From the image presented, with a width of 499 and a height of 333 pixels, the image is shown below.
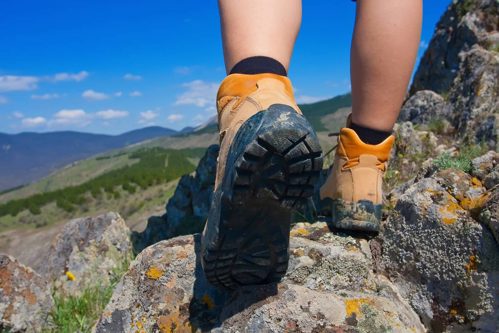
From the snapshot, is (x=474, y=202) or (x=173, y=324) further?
(x=474, y=202)

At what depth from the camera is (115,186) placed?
8338cm

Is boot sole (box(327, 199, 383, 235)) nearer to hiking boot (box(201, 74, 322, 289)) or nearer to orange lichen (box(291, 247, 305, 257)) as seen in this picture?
orange lichen (box(291, 247, 305, 257))

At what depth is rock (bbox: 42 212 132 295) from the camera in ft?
18.5

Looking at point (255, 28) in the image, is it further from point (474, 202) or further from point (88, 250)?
point (88, 250)

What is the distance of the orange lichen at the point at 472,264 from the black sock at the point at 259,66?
1375 millimetres

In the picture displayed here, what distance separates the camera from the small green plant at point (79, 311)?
11.7 feet

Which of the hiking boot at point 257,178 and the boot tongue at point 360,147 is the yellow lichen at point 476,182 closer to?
the boot tongue at point 360,147

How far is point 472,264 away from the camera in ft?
7.52

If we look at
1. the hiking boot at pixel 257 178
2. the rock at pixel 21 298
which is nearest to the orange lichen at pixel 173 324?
the hiking boot at pixel 257 178

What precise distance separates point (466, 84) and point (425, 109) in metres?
0.87

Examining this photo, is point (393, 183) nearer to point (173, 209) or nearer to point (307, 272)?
point (307, 272)

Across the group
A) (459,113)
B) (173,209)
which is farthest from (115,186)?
(459,113)

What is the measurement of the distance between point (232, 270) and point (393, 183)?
2.85 m

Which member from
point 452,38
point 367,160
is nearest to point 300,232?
point 367,160
